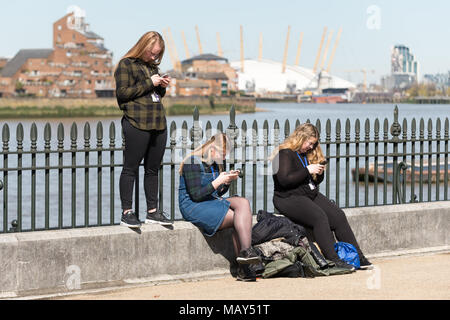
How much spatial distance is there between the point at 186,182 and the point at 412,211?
9.73 feet

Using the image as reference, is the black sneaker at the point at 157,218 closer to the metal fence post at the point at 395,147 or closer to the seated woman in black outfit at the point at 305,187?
the seated woman in black outfit at the point at 305,187

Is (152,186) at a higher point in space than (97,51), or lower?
lower

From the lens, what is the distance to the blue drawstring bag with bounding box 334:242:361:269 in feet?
24.7

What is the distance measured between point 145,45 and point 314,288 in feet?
7.90

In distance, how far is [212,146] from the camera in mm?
7012

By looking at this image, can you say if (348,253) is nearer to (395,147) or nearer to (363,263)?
(363,263)

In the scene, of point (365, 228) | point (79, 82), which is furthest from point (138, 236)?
point (79, 82)

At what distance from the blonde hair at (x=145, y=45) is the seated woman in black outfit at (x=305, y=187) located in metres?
1.43

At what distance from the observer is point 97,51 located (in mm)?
133750

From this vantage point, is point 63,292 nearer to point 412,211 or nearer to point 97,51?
point 412,211

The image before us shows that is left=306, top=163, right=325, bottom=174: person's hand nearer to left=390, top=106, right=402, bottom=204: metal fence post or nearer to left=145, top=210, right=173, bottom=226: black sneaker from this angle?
left=145, top=210, right=173, bottom=226: black sneaker

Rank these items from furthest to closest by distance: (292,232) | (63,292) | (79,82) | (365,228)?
(79,82) < (365,228) < (292,232) < (63,292)

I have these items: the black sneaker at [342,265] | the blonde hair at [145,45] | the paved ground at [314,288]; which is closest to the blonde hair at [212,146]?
the blonde hair at [145,45]
